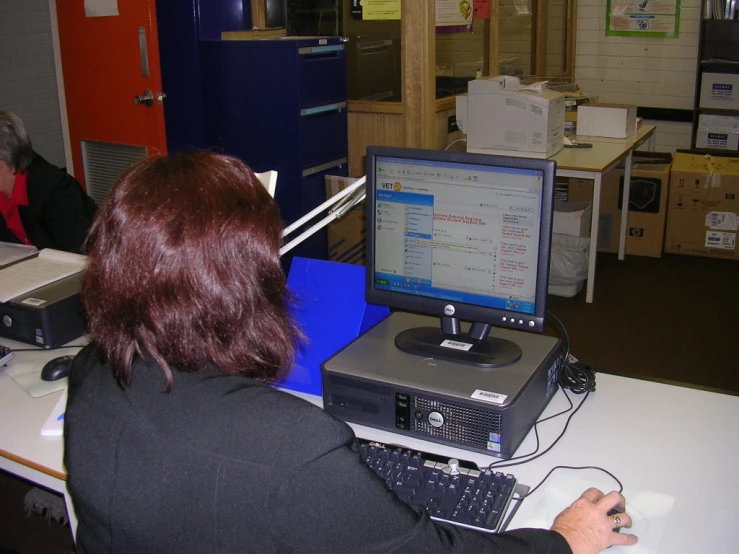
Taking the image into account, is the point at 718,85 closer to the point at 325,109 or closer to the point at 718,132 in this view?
the point at 718,132

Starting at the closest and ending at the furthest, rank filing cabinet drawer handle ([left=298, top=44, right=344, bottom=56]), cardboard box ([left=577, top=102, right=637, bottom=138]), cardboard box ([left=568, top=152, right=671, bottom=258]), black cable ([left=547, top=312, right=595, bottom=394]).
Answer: black cable ([left=547, top=312, right=595, bottom=394]) → filing cabinet drawer handle ([left=298, top=44, right=344, bottom=56]) → cardboard box ([left=577, top=102, right=637, bottom=138]) → cardboard box ([left=568, top=152, right=671, bottom=258])

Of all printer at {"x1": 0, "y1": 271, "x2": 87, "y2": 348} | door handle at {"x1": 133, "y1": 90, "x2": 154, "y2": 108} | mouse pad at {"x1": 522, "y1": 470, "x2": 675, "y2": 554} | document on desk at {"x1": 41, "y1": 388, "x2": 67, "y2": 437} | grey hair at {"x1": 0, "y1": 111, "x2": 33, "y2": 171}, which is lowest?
mouse pad at {"x1": 522, "y1": 470, "x2": 675, "y2": 554}

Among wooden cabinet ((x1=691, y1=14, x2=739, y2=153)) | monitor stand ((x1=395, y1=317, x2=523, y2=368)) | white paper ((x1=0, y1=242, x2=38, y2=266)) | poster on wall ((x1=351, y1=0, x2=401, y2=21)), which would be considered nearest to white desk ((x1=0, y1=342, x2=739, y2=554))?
monitor stand ((x1=395, y1=317, x2=523, y2=368))

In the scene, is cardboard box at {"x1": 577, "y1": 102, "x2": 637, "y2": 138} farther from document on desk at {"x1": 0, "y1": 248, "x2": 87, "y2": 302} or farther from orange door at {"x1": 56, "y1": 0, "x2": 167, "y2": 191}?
document on desk at {"x1": 0, "y1": 248, "x2": 87, "y2": 302}

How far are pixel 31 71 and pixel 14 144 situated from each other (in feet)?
11.4

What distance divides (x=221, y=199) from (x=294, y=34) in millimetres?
3415

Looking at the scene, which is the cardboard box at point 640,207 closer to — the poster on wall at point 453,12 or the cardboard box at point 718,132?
the cardboard box at point 718,132

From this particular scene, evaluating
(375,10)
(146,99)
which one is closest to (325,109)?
(375,10)

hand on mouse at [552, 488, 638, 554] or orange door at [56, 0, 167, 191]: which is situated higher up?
orange door at [56, 0, 167, 191]

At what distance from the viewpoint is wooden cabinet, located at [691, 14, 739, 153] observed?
5.35 metres

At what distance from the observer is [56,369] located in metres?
1.75

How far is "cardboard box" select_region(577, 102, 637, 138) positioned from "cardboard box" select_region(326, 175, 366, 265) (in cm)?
141

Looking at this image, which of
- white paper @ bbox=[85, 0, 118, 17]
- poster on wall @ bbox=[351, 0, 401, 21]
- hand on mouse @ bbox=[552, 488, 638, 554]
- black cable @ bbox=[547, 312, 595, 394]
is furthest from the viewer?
poster on wall @ bbox=[351, 0, 401, 21]

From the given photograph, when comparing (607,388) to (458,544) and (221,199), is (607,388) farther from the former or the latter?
(221,199)
